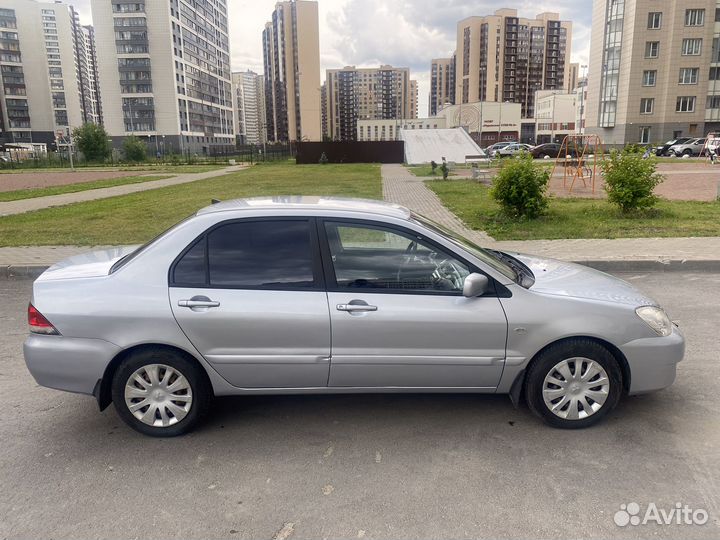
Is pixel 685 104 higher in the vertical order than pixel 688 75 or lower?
lower

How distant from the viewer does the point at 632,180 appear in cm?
1173

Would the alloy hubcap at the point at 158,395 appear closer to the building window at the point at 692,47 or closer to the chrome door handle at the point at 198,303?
the chrome door handle at the point at 198,303

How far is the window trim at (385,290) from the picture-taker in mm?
3508

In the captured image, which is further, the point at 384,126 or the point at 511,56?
the point at 511,56

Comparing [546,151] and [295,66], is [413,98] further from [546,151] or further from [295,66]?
[546,151]

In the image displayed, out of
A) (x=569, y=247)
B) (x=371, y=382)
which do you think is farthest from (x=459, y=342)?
(x=569, y=247)

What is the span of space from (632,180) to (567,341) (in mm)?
9604

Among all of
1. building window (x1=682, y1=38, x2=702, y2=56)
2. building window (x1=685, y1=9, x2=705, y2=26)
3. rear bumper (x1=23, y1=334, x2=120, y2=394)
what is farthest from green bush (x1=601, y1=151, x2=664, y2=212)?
building window (x1=685, y1=9, x2=705, y2=26)

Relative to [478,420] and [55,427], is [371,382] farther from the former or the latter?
[55,427]

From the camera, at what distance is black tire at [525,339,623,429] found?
11.6 feet

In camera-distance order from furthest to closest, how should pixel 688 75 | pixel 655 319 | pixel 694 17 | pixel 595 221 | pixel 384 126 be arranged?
pixel 384 126 → pixel 688 75 → pixel 694 17 → pixel 595 221 → pixel 655 319

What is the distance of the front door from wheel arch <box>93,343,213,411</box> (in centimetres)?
88

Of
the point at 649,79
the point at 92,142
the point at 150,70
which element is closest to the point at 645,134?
the point at 649,79

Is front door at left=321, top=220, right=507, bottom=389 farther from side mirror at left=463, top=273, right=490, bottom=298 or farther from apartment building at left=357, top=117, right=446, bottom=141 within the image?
apartment building at left=357, top=117, right=446, bottom=141
